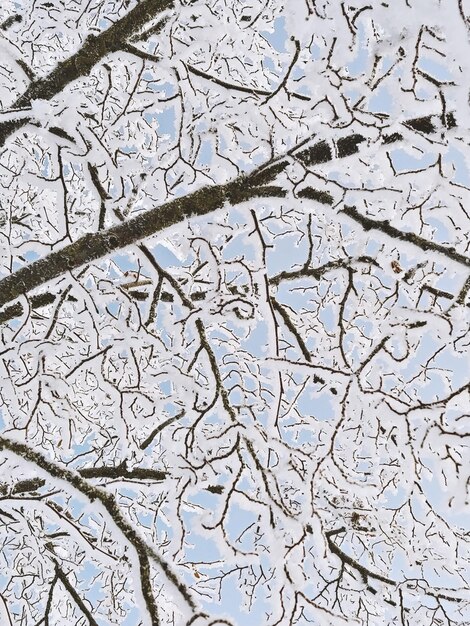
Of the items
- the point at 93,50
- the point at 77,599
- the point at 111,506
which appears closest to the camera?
the point at 111,506

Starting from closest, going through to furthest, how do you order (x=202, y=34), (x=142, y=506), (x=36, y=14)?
(x=202, y=34) < (x=36, y=14) < (x=142, y=506)

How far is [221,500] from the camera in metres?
2.37

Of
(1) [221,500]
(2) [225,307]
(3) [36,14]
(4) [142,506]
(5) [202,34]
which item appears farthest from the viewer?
(4) [142,506]

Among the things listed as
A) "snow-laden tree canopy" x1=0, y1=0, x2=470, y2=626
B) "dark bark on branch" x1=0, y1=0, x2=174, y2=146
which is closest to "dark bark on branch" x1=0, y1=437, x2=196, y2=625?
"snow-laden tree canopy" x1=0, y1=0, x2=470, y2=626

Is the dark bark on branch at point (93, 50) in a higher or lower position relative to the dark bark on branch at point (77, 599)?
higher

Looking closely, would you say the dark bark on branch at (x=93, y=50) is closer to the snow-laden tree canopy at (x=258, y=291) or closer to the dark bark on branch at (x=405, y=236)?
the snow-laden tree canopy at (x=258, y=291)

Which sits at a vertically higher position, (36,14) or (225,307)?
(36,14)

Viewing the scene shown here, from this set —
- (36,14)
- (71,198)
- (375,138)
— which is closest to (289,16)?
(375,138)

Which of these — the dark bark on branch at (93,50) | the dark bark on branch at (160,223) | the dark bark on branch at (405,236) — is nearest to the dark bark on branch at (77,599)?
the dark bark on branch at (160,223)

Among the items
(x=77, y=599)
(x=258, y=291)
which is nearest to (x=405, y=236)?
(x=258, y=291)

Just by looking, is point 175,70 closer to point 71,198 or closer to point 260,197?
point 260,197

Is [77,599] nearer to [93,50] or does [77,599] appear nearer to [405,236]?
[405,236]

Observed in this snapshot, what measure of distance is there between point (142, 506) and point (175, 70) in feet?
10.3

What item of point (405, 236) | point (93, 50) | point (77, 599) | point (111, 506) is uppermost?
point (93, 50)
